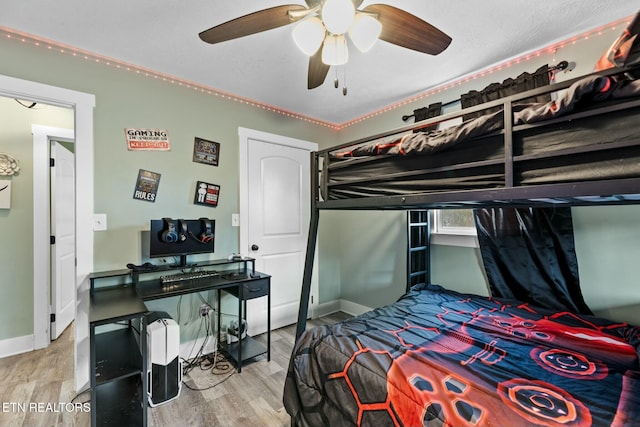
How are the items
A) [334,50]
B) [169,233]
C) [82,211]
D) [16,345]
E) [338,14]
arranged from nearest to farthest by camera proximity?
[338,14], [334,50], [82,211], [169,233], [16,345]

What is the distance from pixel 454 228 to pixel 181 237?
2.46 metres

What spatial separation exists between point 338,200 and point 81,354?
7.06 ft

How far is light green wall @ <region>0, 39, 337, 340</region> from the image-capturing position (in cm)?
200

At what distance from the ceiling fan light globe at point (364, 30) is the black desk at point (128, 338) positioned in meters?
1.85

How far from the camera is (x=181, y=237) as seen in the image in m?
2.20

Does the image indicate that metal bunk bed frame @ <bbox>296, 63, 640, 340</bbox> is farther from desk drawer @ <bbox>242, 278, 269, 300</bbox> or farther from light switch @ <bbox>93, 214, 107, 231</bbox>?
light switch @ <bbox>93, 214, 107, 231</bbox>

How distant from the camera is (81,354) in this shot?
196 centimetres

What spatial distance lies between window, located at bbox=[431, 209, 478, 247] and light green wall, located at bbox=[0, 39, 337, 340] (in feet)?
6.58

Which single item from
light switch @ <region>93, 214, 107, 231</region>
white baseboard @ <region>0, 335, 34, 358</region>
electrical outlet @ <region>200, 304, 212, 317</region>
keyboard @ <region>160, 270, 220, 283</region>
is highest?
light switch @ <region>93, 214, 107, 231</region>

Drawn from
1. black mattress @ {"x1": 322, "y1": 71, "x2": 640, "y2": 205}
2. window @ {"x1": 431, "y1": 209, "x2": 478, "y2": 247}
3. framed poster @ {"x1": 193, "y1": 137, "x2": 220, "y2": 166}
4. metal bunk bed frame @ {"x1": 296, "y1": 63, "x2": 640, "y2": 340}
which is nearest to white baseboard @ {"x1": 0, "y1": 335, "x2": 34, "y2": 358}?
framed poster @ {"x1": 193, "y1": 137, "x2": 220, "y2": 166}

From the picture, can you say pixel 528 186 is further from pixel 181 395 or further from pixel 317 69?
pixel 181 395

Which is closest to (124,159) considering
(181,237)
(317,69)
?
(181,237)

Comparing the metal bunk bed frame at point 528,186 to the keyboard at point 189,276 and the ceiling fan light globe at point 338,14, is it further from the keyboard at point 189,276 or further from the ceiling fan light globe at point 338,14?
the keyboard at point 189,276

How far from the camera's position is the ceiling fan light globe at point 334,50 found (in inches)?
57.6
